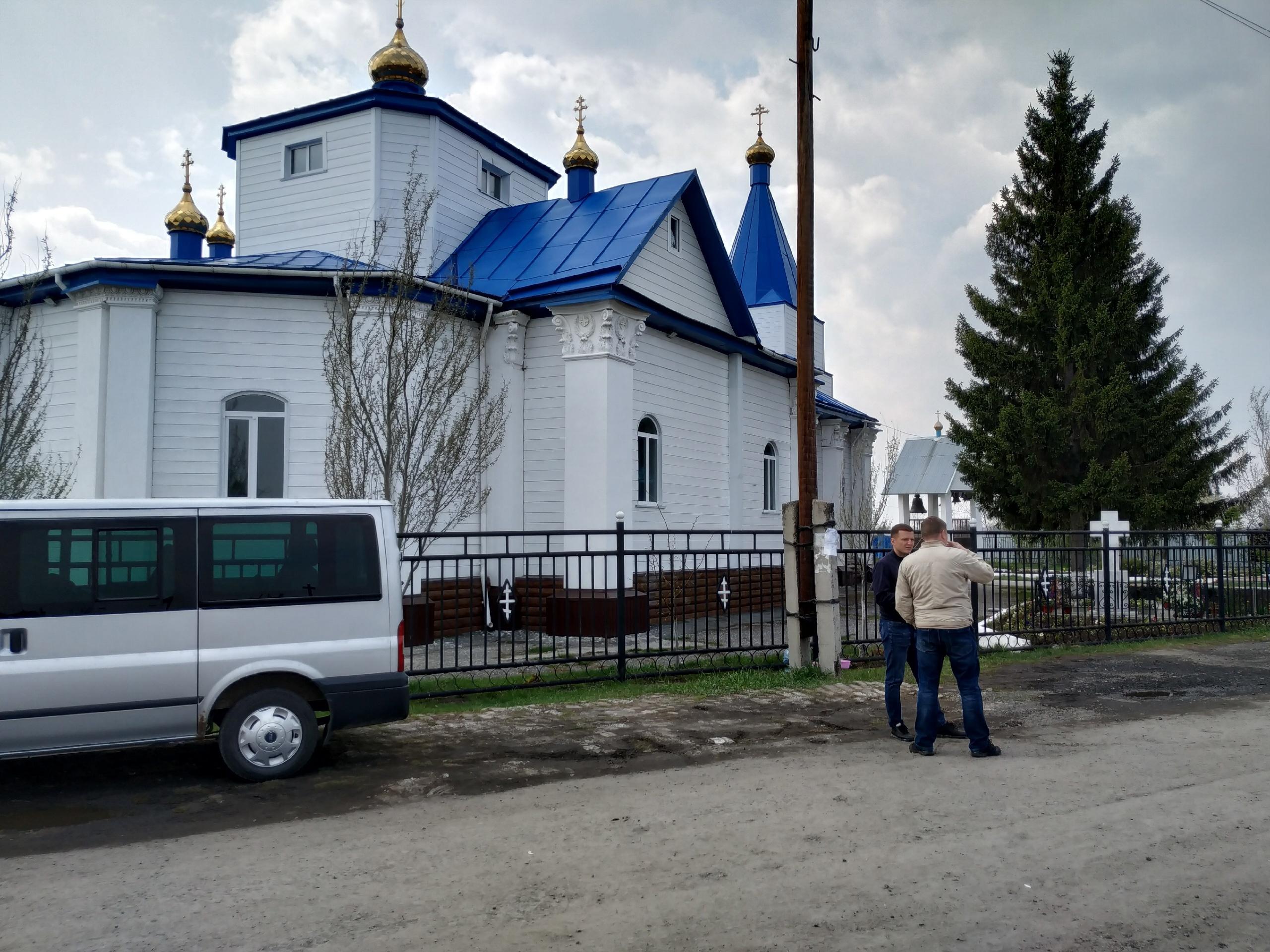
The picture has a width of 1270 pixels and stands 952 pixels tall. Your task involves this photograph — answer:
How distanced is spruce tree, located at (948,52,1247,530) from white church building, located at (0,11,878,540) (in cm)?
922

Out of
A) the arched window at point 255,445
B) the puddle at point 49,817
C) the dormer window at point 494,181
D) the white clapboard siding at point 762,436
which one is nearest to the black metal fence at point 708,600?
the arched window at point 255,445

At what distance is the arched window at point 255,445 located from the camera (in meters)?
14.3

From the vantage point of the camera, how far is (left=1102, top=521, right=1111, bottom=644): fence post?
13.2 metres

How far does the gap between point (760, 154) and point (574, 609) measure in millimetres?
17476

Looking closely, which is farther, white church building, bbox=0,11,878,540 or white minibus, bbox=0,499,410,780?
white church building, bbox=0,11,878,540

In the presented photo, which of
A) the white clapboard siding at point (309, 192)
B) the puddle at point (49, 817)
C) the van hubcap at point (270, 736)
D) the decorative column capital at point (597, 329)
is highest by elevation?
the white clapboard siding at point (309, 192)

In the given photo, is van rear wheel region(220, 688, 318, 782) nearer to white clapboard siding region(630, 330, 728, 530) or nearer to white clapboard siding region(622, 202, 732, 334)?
white clapboard siding region(630, 330, 728, 530)

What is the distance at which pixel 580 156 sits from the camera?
1983 centimetres

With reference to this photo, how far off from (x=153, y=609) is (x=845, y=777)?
4.69 metres

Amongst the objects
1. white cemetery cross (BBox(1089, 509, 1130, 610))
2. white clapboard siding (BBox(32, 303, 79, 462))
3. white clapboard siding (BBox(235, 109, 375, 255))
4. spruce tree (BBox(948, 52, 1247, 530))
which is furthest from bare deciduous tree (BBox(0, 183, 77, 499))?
spruce tree (BBox(948, 52, 1247, 530))

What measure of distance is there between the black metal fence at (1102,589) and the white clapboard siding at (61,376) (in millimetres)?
11665

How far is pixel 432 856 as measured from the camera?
15.6 feet

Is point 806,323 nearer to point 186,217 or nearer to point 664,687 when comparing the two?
point 664,687

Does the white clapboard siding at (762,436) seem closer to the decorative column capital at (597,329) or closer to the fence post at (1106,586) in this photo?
the decorative column capital at (597,329)
